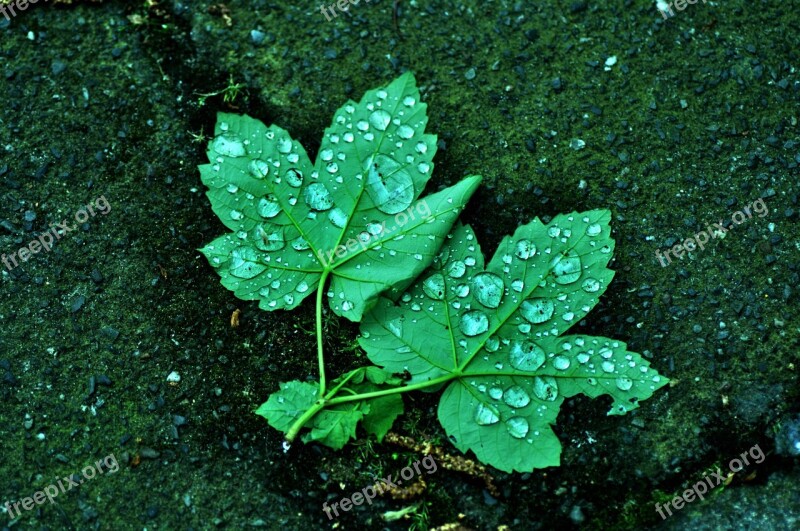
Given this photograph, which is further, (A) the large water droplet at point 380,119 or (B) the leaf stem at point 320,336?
(A) the large water droplet at point 380,119

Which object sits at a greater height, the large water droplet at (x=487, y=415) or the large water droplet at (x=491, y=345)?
the large water droplet at (x=491, y=345)

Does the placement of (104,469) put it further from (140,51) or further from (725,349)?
(725,349)

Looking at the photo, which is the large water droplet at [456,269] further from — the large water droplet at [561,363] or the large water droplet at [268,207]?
the large water droplet at [268,207]

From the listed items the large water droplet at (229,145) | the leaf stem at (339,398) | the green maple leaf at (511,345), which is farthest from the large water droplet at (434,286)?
the large water droplet at (229,145)

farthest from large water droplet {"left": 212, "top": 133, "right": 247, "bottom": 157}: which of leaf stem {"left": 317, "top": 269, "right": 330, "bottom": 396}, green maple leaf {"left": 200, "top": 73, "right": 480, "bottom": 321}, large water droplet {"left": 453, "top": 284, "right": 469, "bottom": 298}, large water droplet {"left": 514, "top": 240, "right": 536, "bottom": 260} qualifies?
large water droplet {"left": 514, "top": 240, "right": 536, "bottom": 260}

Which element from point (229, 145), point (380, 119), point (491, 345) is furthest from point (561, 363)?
point (229, 145)

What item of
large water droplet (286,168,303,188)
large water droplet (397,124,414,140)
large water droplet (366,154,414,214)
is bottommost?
large water droplet (286,168,303,188)

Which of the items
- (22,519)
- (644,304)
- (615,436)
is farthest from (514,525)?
(22,519)

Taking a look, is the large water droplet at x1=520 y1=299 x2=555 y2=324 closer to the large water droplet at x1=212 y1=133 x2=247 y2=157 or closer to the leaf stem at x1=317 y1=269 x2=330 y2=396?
the leaf stem at x1=317 y1=269 x2=330 y2=396
